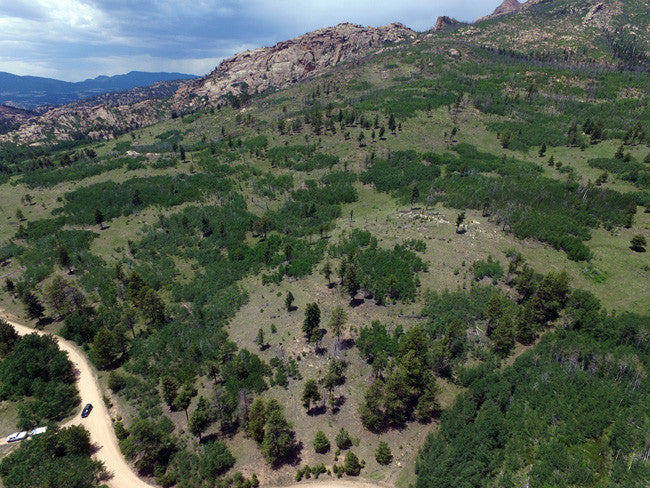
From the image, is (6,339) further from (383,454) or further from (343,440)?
(383,454)

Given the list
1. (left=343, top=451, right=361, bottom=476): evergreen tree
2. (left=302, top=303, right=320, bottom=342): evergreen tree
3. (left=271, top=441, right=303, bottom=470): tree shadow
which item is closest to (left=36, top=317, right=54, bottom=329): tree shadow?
(left=302, top=303, right=320, bottom=342): evergreen tree

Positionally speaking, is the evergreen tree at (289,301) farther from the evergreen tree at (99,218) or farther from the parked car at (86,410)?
the evergreen tree at (99,218)

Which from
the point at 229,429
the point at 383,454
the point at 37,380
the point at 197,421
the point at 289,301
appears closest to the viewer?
the point at 383,454

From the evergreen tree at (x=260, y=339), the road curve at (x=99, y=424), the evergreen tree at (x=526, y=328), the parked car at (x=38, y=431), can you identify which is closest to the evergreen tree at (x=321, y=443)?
the evergreen tree at (x=260, y=339)

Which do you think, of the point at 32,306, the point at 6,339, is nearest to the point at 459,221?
the point at 6,339

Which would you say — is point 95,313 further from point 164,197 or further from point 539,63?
point 539,63

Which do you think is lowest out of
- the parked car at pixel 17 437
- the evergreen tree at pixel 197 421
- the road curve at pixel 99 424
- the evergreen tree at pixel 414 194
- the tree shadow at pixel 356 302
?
the road curve at pixel 99 424
